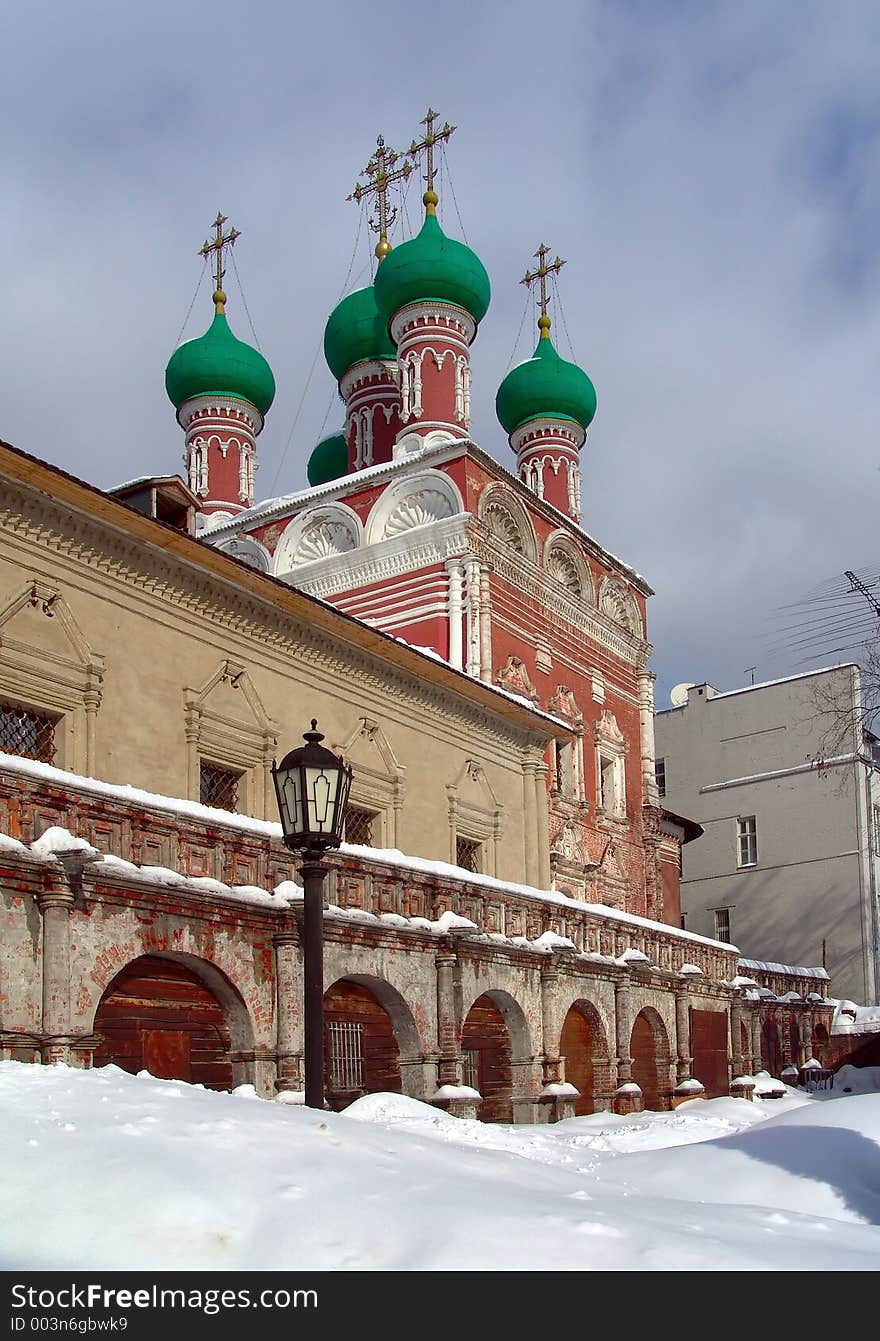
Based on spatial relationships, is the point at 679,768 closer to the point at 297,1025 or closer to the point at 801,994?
the point at 801,994

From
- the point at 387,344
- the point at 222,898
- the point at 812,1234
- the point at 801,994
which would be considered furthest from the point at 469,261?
the point at 812,1234

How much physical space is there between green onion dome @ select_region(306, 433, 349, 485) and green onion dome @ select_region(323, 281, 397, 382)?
6.40 feet

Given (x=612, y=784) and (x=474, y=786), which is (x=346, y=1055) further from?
(x=612, y=784)

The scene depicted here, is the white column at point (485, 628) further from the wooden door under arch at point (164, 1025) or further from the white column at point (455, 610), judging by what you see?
the wooden door under arch at point (164, 1025)

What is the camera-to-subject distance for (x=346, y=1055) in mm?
12828

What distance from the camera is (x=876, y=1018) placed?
3378 cm

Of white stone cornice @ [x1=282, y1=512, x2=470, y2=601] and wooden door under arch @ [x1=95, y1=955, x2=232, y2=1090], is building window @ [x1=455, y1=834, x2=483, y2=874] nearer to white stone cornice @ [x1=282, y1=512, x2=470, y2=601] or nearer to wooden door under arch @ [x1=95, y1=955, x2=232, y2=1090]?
white stone cornice @ [x1=282, y1=512, x2=470, y2=601]

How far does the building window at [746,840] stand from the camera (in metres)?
40.6

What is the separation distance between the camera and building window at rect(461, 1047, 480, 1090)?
14.7 metres

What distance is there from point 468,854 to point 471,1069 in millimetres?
5751

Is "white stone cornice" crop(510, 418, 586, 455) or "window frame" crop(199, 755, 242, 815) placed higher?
"white stone cornice" crop(510, 418, 586, 455)

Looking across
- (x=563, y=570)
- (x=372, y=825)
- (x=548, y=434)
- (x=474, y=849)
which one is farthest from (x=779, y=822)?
(x=372, y=825)

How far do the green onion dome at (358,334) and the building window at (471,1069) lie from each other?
23274mm

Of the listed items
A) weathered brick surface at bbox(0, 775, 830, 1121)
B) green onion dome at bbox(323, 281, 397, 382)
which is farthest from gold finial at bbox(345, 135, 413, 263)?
weathered brick surface at bbox(0, 775, 830, 1121)
